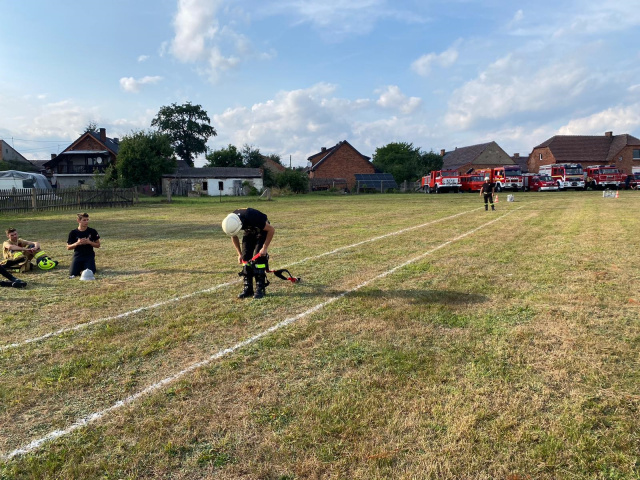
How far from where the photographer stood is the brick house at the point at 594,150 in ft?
214

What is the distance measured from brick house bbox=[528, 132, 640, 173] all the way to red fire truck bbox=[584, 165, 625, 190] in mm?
26312

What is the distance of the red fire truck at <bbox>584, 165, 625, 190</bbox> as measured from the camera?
4219 centimetres

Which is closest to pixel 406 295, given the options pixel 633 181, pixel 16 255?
pixel 16 255

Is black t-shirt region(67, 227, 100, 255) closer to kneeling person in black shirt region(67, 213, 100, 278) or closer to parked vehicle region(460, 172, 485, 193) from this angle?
kneeling person in black shirt region(67, 213, 100, 278)

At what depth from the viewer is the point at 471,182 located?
44.3 meters

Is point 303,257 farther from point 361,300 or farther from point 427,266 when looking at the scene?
point 361,300

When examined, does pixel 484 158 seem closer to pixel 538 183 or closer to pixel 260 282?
pixel 538 183

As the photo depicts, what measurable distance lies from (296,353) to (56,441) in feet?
6.77

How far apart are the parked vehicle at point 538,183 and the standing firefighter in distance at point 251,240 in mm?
42527

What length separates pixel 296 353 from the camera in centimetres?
432

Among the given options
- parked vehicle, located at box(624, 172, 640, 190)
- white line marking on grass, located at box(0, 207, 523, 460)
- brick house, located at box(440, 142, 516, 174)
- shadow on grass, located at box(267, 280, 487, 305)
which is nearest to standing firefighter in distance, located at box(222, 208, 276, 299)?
shadow on grass, located at box(267, 280, 487, 305)

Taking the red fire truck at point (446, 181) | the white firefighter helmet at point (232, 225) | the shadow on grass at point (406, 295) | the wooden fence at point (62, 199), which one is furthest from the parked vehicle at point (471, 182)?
the white firefighter helmet at point (232, 225)

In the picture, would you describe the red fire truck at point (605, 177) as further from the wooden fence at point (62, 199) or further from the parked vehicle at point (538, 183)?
the wooden fence at point (62, 199)

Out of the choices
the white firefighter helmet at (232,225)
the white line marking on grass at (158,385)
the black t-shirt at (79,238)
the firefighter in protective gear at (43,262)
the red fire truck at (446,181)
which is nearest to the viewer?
the white line marking on grass at (158,385)
